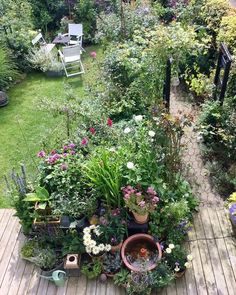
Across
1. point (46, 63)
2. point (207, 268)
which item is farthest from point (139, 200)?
point (46, 63)

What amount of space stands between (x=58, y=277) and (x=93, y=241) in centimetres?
63

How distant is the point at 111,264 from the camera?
410 centimetres

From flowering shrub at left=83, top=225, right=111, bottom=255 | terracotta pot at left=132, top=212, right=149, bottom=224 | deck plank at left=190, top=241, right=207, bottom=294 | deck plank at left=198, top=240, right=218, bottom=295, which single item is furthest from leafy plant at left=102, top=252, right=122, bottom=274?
deck plank at left=198, top=240, right=218, bottom=295

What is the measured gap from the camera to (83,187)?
175 inches

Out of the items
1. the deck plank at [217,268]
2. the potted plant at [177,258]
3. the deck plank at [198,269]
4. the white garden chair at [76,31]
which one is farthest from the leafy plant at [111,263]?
the white garden chair at [76,31]

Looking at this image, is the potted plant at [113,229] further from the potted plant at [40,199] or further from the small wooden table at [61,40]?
the small wooden table at [61,40]

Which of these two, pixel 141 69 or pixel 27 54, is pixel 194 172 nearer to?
pixel 141 69

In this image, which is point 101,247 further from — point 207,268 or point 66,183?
point 207,268

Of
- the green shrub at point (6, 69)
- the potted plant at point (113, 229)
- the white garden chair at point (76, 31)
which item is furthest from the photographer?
the white garden chair at point (76, 31)

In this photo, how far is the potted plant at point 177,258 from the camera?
4020 mm

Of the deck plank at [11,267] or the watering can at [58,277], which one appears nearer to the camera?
the watering can at [58,277]

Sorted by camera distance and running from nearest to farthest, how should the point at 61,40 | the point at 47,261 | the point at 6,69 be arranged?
the point at 47,261
the point at 6,69
the point at 61,40

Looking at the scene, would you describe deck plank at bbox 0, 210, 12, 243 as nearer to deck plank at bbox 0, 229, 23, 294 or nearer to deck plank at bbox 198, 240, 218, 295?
deck plank at bbox 0, 229, 23, 294

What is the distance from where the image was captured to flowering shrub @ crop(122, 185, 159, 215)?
158 inches
